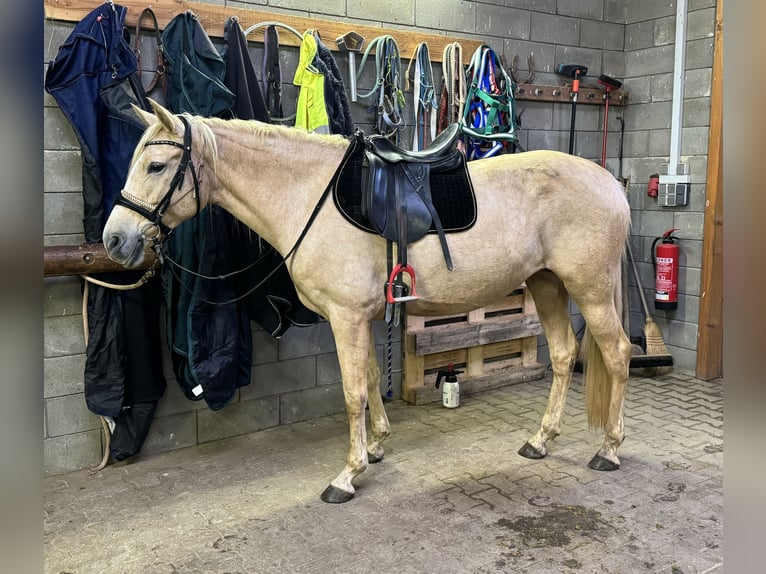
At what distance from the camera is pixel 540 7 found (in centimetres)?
453

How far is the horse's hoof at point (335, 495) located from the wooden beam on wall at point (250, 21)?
2.28 meters

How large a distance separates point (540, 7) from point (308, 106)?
2135 millimetres

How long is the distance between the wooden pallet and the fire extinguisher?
1.03m

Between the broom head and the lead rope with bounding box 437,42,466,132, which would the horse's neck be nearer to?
the lead rope with bounding box 437,42,466,132

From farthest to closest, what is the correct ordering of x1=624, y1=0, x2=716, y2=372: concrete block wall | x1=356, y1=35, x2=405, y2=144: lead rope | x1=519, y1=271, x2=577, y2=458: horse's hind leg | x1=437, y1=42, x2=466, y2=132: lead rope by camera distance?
x1=624, y1=0, x2=716, y2=372: concrete block wall → x1=437, y1=42, x2=466, y2=132: lead rope → x1=356, y1=35, x2=405, y2=144: lead rope → x1=519, y1=271, x2=577, y2=458: horse's hind leg

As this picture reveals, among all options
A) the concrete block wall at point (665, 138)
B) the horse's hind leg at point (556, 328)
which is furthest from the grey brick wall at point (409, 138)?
the horse's hind leg at point (556, 328)

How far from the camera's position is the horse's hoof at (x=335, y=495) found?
2.78m

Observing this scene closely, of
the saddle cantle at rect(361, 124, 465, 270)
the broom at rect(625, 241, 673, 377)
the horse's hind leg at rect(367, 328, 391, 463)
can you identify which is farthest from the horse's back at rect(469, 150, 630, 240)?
the broom at rect(625, 241, 673, 377)

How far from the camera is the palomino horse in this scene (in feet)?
8.34

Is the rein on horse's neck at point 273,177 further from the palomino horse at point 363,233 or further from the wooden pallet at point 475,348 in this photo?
the wooden pallet at point 475,348

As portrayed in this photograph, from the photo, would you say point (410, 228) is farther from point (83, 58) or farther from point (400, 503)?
Result: point (83, 58)

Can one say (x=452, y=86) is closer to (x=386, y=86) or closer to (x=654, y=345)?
(x=386, y=86)
